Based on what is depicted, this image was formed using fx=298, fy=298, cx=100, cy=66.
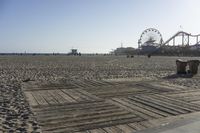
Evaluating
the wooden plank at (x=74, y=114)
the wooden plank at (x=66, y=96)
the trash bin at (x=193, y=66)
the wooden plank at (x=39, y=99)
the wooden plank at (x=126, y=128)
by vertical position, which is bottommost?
the wooden plank at (x=126, y=128)

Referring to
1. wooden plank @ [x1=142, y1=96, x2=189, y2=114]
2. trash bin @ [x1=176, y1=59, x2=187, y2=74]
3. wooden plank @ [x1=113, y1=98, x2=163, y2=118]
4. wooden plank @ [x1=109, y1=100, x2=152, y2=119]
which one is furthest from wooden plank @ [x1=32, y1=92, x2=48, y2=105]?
trash bin @ [x1=176, y1=59, x2=187, y2=74]

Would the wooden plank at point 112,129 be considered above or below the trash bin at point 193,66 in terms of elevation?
below

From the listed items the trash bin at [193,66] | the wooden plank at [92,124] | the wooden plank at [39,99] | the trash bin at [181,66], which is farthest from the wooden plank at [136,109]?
the trash bin at [193,66]

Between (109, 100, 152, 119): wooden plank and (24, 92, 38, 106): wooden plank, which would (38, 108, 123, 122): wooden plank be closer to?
(109, 100, 152, 119): wooden plank

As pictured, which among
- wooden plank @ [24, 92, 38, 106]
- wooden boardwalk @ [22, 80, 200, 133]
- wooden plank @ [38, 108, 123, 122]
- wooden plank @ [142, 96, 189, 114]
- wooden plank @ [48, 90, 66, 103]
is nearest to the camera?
wooden boardwalk @ [22, 80, 200, 133]

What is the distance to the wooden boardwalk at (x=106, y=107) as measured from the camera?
18.1 ft

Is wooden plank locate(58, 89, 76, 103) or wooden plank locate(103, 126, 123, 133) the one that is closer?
wooden plank locate(103, 126, 123, 133)

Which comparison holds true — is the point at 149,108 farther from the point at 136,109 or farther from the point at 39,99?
the point at 39,99

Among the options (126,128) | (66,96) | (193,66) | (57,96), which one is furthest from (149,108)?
(193,66)

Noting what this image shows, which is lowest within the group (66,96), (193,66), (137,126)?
(137,126)

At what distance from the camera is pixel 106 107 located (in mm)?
7102

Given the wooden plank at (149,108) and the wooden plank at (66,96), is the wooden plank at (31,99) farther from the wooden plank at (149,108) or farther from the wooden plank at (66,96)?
the wooden plank at (149,108)

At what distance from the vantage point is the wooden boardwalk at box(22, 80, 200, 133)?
5523mm

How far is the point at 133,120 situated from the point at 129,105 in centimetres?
145
